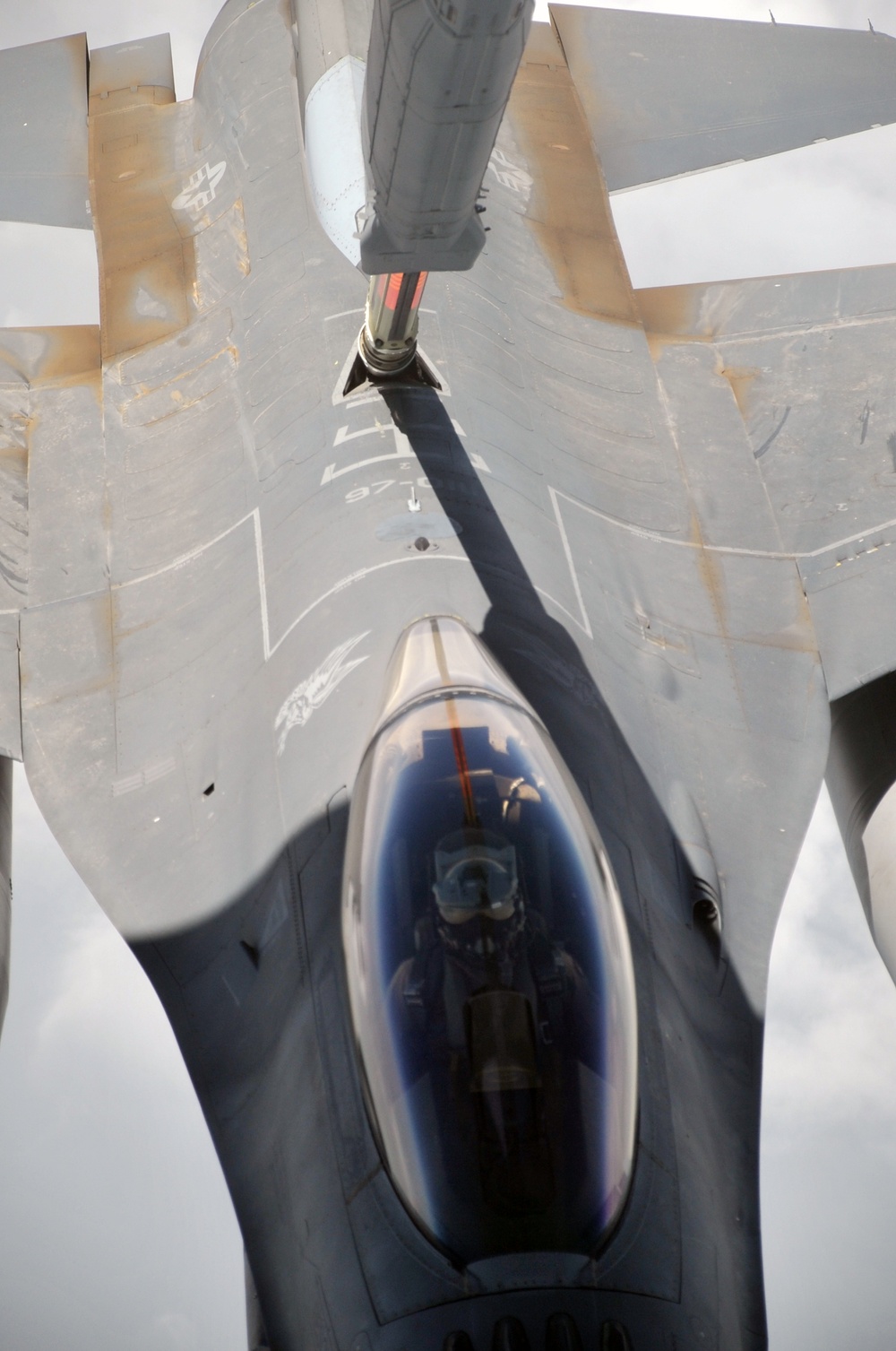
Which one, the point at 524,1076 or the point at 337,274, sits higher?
the point at 337,274

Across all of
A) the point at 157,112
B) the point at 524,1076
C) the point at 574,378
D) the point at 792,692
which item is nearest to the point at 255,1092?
the point at 524,1076

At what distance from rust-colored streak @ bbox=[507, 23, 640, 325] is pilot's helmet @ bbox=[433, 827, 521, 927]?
6.56 m

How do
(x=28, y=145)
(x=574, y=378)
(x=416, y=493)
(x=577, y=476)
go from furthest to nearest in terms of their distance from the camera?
1. (x=28, y=145)
2. (x=574, y=378)
3. (x=577, y=476)
4. (x=416, y=493)

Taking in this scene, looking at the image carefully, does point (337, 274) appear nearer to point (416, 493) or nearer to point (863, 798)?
point (416, 493)

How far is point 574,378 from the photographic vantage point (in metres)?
9.38

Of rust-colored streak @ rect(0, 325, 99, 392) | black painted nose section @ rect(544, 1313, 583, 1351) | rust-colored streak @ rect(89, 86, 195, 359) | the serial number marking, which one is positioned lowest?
black painted nose section @ rect(544, 1313, 583, 1351)

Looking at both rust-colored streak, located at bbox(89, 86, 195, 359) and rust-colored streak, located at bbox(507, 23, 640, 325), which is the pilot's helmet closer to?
rust-colored streak, located at bbox(89, 86, 195, 359)

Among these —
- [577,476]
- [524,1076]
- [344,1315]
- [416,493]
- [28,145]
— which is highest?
[28,145]

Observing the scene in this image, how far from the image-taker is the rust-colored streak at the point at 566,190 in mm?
10312

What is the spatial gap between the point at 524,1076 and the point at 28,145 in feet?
34.3

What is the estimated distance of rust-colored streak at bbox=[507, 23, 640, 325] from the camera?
10.3 m

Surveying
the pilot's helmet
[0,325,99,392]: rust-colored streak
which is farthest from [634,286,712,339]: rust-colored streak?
the pilot's helmet

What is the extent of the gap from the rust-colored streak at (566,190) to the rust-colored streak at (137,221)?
292 cm

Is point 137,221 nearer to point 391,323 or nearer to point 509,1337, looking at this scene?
point 391,323
